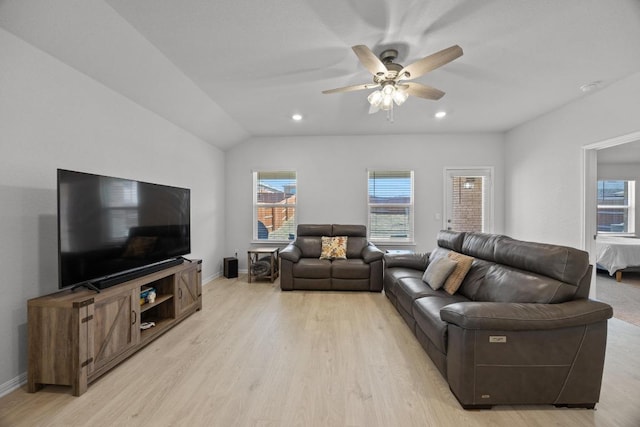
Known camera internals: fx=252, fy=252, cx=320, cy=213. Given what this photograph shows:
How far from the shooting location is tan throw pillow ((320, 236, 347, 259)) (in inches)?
175

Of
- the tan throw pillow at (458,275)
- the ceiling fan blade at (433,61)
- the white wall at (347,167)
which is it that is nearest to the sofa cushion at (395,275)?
the tan throw pillow at (458,275)

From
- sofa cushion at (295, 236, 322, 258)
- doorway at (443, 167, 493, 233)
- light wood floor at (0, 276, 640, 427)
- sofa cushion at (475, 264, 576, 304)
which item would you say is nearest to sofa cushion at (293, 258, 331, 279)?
sofa cushion at (295, 236, 322, 258)

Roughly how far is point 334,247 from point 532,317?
3138 mm

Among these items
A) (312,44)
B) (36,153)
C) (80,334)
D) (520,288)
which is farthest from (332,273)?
(36,153)

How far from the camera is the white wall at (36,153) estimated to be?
1773mm

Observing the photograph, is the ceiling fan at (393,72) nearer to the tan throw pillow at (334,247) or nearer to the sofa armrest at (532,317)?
the sofa armrest at (532,317)

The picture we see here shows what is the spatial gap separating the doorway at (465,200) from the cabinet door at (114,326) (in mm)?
4969

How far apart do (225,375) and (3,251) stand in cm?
179

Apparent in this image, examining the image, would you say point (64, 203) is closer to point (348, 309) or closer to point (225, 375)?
point (225, 375)

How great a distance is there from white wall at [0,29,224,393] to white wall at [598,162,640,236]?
9.01m

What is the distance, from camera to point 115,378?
1.94 meters

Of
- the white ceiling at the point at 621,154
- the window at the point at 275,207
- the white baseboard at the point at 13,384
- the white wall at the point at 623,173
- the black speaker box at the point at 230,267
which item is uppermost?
the white ceiling at the point at 621,154

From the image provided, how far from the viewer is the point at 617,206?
5.66m

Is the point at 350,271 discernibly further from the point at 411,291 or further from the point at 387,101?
the point at 387,101
